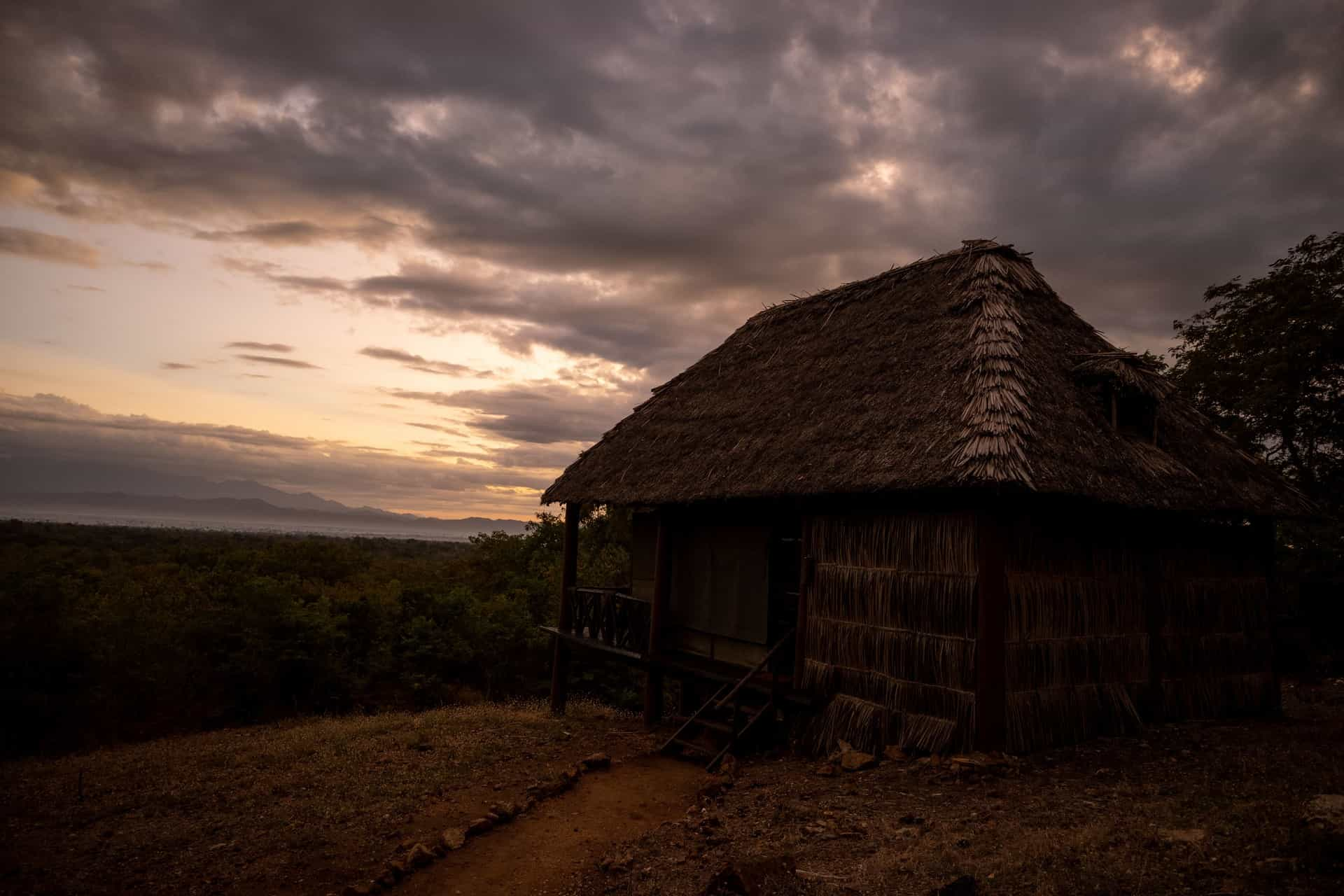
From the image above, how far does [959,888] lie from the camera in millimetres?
4680

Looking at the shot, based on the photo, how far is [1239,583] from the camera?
10.3 m

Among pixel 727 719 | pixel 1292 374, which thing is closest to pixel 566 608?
pixel 727 719

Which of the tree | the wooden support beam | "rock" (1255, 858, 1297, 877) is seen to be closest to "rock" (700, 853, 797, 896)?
"rock" (1255, 858, 1297, 877)

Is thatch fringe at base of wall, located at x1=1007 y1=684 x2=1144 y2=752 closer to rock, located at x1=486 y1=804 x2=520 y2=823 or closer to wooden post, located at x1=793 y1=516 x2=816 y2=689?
wooden post, located at x1=793 y1=516 x2=816 y2=689

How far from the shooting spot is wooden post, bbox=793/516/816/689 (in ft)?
31.6

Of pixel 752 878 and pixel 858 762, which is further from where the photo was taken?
pixel 858 762

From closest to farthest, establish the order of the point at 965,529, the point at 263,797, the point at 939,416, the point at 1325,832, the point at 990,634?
1. the point at 1325,832
2. the point at 990,634
3. the point at 965,529
4. the point at 939,416
5. the point at 263,797

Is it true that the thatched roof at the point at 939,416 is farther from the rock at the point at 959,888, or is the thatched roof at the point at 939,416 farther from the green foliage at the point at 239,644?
the green foliage at the point at 239,644

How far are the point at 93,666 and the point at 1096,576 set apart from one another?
15.8 metres

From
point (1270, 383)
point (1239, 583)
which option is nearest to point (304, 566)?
point (1239, 583)

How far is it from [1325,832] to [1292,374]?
15149 millimetres

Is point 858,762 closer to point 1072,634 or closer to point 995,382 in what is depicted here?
point 1072,634

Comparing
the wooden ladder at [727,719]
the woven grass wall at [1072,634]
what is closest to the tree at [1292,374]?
the woven grass wall at [1072,634]

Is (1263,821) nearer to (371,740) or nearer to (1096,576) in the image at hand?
(1096,576)
